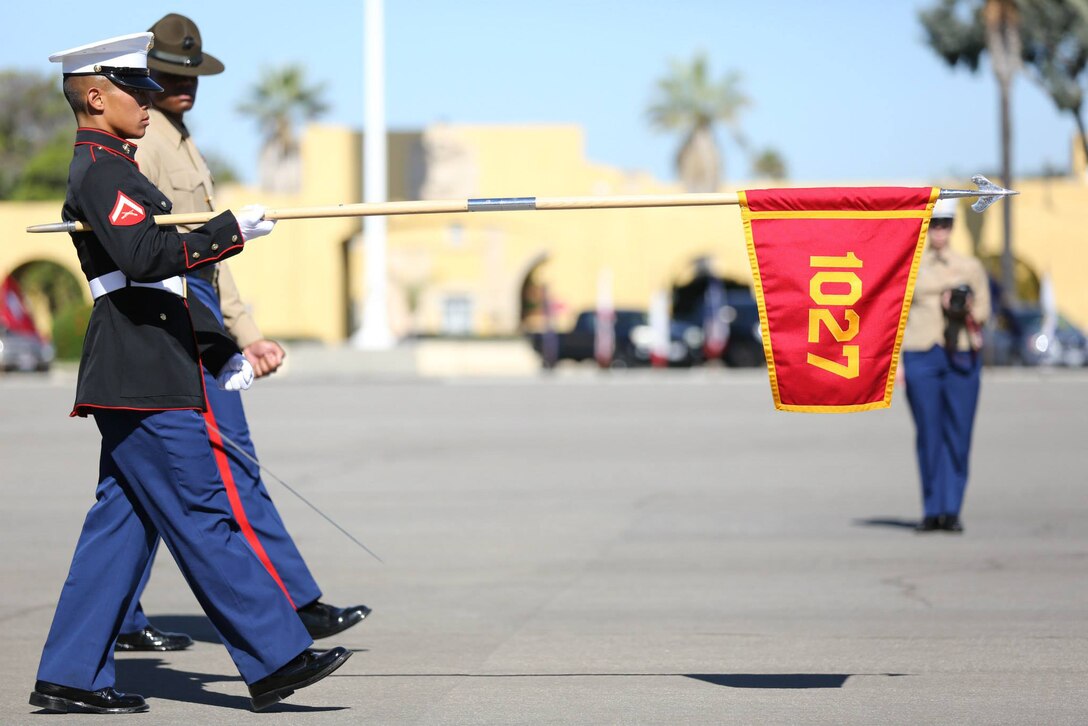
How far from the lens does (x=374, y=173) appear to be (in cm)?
4128

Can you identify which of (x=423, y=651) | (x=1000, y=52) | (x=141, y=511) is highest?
(x=1000, y=52)

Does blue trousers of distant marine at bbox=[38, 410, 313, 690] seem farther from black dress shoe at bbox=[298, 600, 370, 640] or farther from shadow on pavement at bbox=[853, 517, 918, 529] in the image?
shadow on pavement at bbox=[853, 517, 918, 529]

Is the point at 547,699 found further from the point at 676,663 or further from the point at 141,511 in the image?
the point at 141,511

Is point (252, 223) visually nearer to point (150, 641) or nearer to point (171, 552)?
point (171, 552)

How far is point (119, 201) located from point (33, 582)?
382cm

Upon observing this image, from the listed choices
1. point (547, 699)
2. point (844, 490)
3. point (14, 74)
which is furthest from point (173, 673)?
point (14, 74)

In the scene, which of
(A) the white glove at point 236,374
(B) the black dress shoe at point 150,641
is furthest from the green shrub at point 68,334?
(A) the white glove at point 236,374

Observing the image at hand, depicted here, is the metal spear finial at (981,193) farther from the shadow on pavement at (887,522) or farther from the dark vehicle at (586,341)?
the dark vehicle at (586,341)

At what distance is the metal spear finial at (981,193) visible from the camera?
552 cm

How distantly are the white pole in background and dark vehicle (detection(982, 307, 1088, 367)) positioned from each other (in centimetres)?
1367

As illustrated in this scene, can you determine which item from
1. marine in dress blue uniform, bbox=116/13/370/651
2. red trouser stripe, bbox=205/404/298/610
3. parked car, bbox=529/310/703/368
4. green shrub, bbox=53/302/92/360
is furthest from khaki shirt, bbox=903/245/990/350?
green shrub, bbox=53/302/92/360

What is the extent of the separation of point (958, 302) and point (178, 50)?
5008 mm

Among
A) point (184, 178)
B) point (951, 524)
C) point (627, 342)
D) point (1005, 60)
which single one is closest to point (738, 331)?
point (627, 342)

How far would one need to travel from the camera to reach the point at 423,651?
665cm
